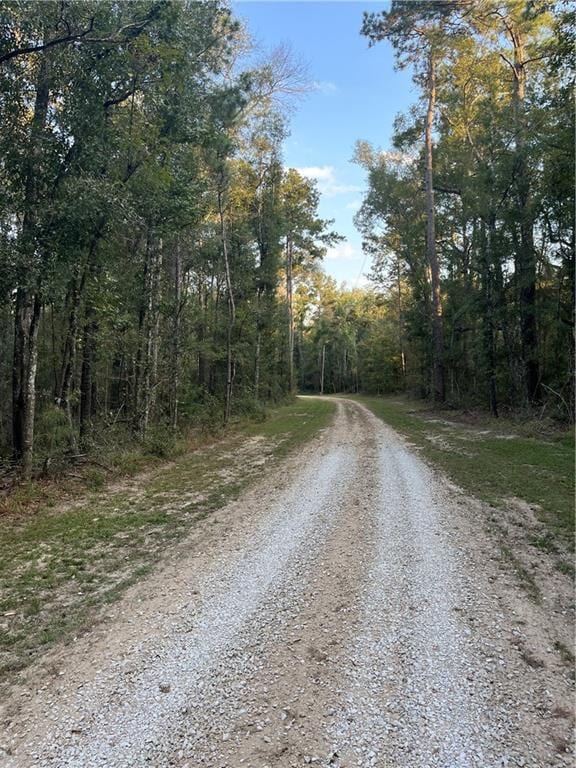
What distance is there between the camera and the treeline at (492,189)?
34.4 feet

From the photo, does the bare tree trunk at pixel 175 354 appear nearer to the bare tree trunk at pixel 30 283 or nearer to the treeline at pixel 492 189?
the bare tree trunk at pixel 30 283

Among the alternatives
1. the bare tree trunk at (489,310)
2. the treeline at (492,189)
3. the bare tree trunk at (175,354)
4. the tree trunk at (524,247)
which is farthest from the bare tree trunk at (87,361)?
the bare tree trunk at (489,310)

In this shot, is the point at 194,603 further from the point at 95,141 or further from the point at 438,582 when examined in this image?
the point at 95,141

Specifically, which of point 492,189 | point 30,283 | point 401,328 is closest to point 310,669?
point 30,283

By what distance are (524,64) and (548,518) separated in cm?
1612

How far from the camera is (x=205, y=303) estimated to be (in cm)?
2012

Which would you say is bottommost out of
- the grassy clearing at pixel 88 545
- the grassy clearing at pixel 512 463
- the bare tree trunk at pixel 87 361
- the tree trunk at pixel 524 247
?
the grassy clearing at pixel 88 545

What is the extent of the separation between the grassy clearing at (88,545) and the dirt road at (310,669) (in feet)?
0.95

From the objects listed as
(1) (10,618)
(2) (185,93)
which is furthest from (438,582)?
(2) (185,93)

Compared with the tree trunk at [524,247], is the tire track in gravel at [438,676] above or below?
below

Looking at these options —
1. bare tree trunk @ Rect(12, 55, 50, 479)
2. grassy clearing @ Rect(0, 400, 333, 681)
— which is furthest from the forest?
grassy clearing @ Rect(0, 400, 333, 681)

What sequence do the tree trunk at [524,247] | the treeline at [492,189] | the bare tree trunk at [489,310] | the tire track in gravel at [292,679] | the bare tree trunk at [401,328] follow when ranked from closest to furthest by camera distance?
the tire track in gravel at [292,679] → the treeline at [492,189] → the tree trunk at [524,247] → the bare tree trunk at [489,310] → the bare tree trunk at [401,328]

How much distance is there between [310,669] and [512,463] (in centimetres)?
652

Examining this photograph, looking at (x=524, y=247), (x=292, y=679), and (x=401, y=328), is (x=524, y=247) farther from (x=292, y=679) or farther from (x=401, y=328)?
(x=401, y=328)
